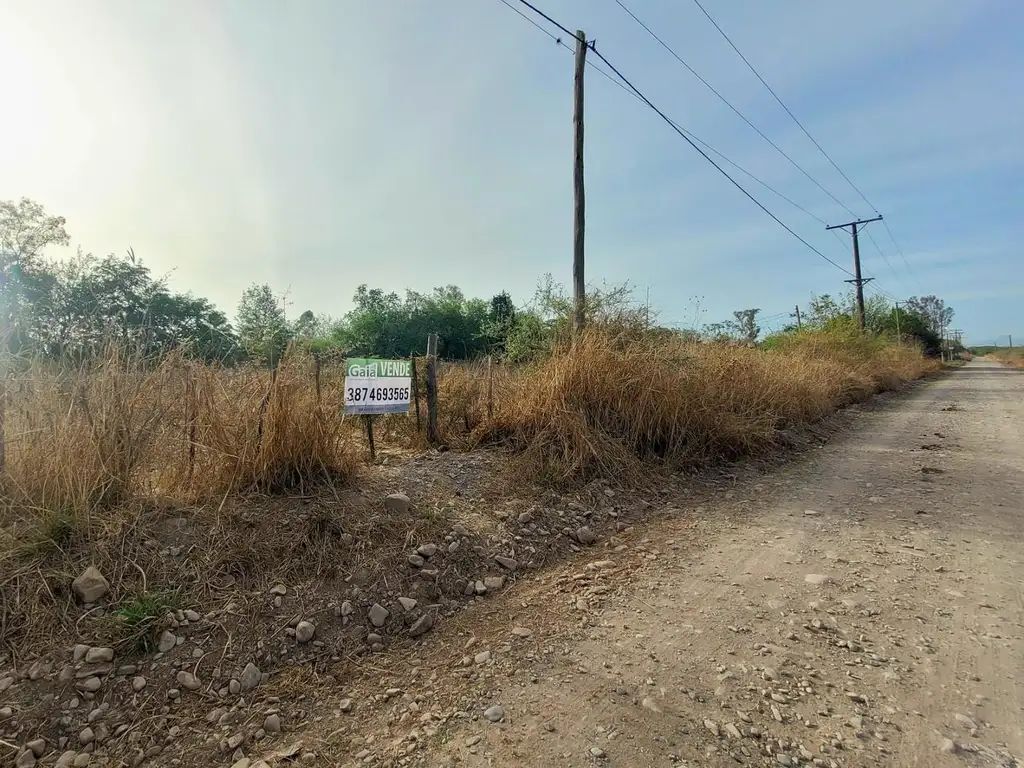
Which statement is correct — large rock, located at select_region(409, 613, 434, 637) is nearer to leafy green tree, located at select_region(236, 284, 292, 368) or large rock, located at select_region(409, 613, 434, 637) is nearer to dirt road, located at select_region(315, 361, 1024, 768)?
dirt road, located at select_region(315, 361, 1024, 768)

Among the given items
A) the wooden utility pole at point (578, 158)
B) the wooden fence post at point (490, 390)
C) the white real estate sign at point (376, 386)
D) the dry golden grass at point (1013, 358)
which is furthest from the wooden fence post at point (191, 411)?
the dry golden grass at point (1013, 358)

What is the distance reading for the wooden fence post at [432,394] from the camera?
584 centimetres

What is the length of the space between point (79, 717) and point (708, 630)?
2859 mm

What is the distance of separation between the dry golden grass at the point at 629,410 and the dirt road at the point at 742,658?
1.44m

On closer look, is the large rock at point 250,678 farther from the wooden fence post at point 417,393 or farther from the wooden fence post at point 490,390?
the wooden fence post at point 490,390

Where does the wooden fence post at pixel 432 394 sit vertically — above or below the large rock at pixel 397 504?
above

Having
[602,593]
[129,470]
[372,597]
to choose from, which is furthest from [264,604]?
[602,593]

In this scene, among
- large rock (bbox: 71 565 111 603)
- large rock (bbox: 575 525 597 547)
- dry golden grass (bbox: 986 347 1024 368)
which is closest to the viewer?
large rock (bbox: 71 565 111 603)

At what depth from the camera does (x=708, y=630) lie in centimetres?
261

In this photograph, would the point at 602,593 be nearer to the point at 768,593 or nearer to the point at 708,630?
the point at 708,630

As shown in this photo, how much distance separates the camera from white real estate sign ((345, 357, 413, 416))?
15.5 ft

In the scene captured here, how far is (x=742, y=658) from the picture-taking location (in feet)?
7.69

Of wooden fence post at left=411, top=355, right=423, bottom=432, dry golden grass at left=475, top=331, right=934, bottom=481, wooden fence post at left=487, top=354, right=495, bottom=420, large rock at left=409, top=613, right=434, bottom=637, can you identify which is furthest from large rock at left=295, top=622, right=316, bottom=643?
wooden fence post at left=487, top=354, right=495, bottom=420

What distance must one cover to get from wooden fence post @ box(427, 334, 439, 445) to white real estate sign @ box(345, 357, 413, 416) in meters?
0.49
